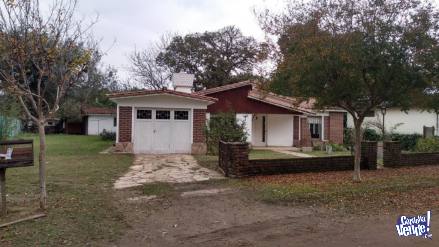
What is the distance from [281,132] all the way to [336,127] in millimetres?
4063

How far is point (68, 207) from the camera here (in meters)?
7.87

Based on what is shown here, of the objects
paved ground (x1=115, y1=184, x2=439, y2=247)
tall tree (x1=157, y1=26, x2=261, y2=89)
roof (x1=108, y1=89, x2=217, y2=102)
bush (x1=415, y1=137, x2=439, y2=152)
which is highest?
tall tree (x1=157, y1=26, x2=261, y2=89)

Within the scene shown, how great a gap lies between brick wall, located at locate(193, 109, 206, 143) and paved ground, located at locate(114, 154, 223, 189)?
3410 millimetres

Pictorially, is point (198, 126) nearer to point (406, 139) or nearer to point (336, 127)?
point (336, 127)

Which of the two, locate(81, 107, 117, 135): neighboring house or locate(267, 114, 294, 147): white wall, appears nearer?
locate(267, 114, 294, 147): white wall

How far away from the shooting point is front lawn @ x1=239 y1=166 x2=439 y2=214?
814 cm

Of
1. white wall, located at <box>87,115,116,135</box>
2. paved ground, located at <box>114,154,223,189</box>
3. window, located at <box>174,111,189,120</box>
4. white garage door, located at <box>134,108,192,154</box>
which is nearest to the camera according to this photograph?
paved ground, located at <box>114,154,223,189</box>

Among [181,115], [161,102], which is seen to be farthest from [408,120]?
[161,102]

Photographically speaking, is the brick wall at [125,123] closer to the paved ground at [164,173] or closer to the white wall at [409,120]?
the paved ground at [164,173]

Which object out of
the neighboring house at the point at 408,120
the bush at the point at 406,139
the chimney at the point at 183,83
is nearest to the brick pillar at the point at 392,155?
the bush at the point at 406,139

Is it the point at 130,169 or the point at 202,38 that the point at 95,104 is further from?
the point at 130,169

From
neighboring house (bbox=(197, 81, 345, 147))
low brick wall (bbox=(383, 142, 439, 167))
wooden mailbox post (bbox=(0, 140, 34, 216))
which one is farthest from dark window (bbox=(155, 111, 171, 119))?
wooden mailbox post (bbox=(0, 140, 34, 216))

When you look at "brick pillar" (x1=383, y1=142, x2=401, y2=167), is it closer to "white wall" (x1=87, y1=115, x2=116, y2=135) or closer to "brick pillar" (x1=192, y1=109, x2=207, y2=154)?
"brick pillar" (x1=192, y1=109, x2=207, y2=154)

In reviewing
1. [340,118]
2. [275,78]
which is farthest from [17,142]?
[340,118]
